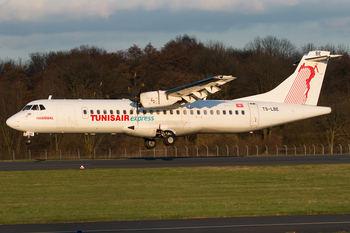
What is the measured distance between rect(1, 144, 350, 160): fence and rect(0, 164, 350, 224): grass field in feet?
55.5

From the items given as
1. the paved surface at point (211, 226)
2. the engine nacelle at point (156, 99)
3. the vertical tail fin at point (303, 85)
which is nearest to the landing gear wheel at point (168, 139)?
the engine nacelle at point (156, 99)

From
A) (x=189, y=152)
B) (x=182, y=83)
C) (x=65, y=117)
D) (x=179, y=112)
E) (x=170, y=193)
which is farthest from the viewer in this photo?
(x=182, y=83)

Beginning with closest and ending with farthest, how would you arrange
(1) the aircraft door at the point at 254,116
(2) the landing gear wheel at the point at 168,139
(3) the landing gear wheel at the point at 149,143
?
1. (2) the landing gear wheel at the point at 168,139
2. (3) the landing gear wheel at the point at 149,143
3. (1) the aircraft door at the point at 254,116

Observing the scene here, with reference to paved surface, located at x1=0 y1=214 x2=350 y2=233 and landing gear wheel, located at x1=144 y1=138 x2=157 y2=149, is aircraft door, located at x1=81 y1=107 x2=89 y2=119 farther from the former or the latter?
paved surface, located at x1=0 y1=214 x2=350 y2=233

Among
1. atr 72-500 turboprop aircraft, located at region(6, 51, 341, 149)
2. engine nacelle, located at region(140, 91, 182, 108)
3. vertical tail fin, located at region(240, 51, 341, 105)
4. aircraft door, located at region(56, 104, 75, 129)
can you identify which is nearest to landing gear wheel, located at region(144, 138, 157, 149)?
atr 72-500 turboprop aircraft, located at region(6, 51, 341, 149)

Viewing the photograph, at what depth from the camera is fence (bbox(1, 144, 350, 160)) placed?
40.6 m

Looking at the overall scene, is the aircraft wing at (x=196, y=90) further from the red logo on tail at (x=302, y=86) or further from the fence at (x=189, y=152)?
the fence at (x=189, y=152)

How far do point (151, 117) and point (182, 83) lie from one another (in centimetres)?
2352

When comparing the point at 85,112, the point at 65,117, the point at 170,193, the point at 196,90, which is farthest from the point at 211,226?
the point at 65,117

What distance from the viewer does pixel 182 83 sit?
4944 centimetres

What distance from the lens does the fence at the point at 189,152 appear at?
40562 mm

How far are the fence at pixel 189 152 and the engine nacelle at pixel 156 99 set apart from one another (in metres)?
14.0

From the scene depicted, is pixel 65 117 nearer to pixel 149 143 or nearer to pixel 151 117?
pixel 151 117

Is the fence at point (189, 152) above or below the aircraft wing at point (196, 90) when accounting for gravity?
below
